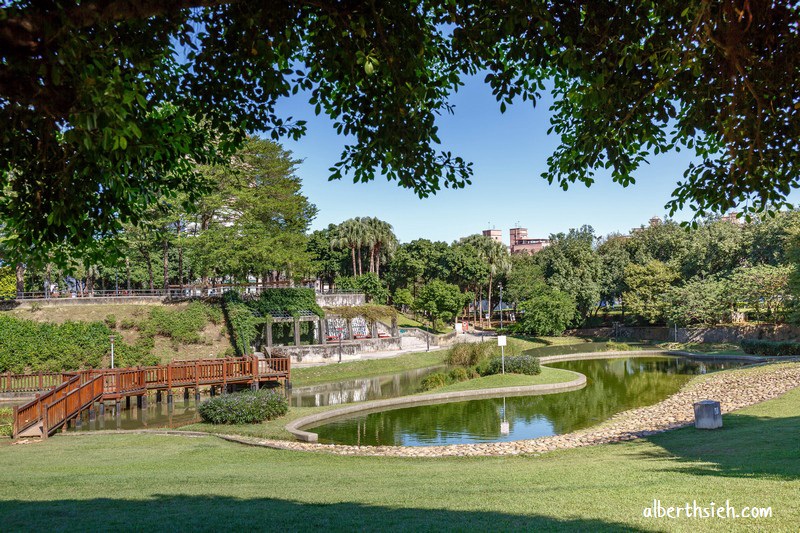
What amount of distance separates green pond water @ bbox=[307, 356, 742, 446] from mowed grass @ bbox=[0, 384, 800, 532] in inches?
152

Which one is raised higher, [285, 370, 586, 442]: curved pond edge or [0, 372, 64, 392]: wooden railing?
[0, 372, 64, 392]: wooden railing

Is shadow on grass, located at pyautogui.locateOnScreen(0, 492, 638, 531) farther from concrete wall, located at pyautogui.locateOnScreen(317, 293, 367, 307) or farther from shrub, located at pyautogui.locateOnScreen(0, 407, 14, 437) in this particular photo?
concrete wall, located at pyautogui.locateOnScreen(317, 293, 367, 307)

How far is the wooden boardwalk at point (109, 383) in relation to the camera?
50.4 ft

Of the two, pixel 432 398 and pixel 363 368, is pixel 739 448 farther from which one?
pixel 363 368

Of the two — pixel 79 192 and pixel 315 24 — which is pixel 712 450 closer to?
pixel 315 24

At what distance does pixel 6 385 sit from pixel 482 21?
26240mm

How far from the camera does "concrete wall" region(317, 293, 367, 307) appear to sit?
1663 inches

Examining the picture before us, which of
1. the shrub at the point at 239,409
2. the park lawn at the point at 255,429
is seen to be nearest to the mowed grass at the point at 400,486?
the park lawn at the point at 255,429

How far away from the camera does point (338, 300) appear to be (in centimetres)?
4284

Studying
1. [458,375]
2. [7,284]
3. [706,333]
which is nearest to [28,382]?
[7,284]

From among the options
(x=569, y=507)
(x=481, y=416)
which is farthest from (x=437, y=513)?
(x=481, y=416)

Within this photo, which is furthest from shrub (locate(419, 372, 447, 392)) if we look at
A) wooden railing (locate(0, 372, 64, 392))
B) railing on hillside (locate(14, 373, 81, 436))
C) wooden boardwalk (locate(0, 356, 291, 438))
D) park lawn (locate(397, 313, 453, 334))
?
park lawn (locate(397, 313, 453, 334))

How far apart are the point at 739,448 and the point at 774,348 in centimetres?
2947

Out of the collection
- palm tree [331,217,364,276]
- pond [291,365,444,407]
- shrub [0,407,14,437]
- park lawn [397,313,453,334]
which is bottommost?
pond [291,365,444,407]
